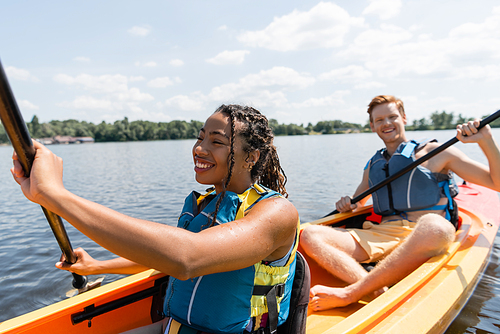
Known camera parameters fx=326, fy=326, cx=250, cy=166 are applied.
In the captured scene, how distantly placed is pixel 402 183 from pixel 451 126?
272ft

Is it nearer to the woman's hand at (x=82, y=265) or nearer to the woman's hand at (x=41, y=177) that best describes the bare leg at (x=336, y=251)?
the woman's hand at (x=82, y=265)

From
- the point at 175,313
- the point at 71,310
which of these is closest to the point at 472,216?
the point at 175,313

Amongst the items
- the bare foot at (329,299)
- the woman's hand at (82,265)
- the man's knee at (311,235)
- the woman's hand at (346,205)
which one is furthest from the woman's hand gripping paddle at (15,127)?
the woman's hand at (346,205)

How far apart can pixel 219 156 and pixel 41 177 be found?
760mm

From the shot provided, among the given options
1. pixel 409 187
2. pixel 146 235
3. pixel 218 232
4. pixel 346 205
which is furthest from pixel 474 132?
pixel 146 235

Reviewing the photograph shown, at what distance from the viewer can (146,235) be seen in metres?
0.88

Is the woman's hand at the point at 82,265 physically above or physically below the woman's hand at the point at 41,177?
below

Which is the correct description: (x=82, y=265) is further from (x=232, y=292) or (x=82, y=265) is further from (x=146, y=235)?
(x=146, y=235)

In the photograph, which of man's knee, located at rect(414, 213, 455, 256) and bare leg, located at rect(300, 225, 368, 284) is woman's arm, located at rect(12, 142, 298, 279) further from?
man's knee, located at rect(414, 213, 455, 256)

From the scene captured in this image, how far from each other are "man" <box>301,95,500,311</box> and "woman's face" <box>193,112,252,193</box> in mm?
1526

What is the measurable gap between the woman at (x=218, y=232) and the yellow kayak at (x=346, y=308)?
0.83 feet

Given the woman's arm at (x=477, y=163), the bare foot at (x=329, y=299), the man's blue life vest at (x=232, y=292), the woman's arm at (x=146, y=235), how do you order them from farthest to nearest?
1. the woman's arm at (x=477, y=163)
2. the bare foot at (x=329, y=299)
3. the man's blue life vest at (x=232, y=292)
4. the woman's arm at (x=146, y=235)

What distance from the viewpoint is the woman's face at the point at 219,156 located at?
1.54 meters

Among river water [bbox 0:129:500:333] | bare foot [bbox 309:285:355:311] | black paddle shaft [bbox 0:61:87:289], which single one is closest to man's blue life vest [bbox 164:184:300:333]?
black paddle shaft [bbox 0:61:87:289]
